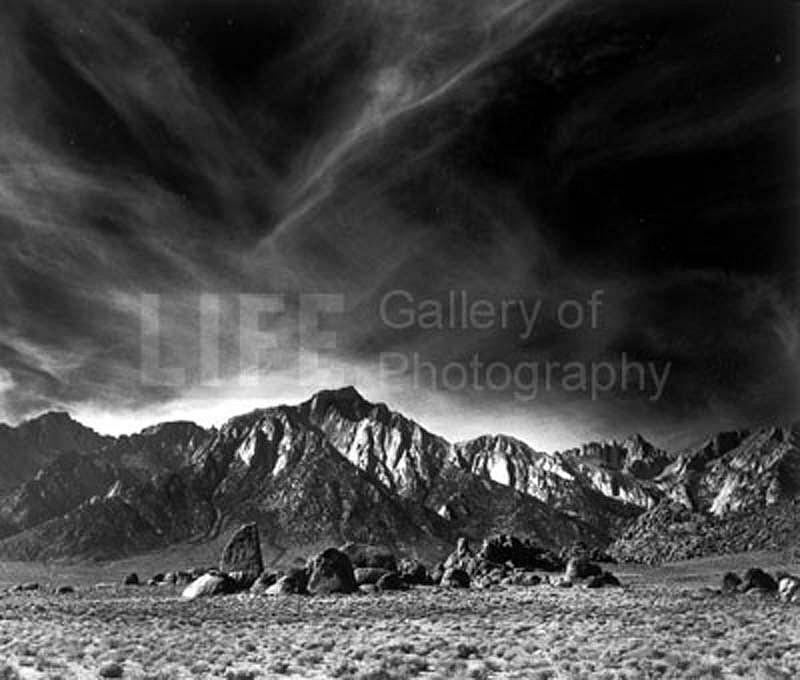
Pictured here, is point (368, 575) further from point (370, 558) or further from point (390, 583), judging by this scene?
point (370, 558)

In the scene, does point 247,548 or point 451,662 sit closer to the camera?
point 451,662

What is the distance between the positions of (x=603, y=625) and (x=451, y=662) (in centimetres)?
1526

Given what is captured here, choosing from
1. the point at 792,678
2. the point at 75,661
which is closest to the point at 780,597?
the point at 792,678

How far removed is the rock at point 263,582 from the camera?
75175 mm

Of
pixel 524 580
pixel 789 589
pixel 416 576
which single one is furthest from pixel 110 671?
pixel 524 580

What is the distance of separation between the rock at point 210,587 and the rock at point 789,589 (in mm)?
50284

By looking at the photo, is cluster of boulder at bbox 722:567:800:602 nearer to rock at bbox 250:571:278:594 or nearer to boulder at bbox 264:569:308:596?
boulder at bbox 264:569:308:596

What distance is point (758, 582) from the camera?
2648 inches

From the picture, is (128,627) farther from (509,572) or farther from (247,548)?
(509,572)

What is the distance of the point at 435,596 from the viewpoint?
222 ft

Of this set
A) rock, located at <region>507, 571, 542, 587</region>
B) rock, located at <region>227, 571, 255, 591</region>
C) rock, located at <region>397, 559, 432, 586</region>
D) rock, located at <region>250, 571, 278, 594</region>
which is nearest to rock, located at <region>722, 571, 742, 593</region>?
rock, located at <region>507, 571, 542, 587</region>

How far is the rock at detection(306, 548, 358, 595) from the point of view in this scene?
239ft

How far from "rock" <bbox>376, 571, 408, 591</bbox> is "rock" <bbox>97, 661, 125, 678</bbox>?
55718mm

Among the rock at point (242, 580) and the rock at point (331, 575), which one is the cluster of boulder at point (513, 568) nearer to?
the rock at point (331, 575)
